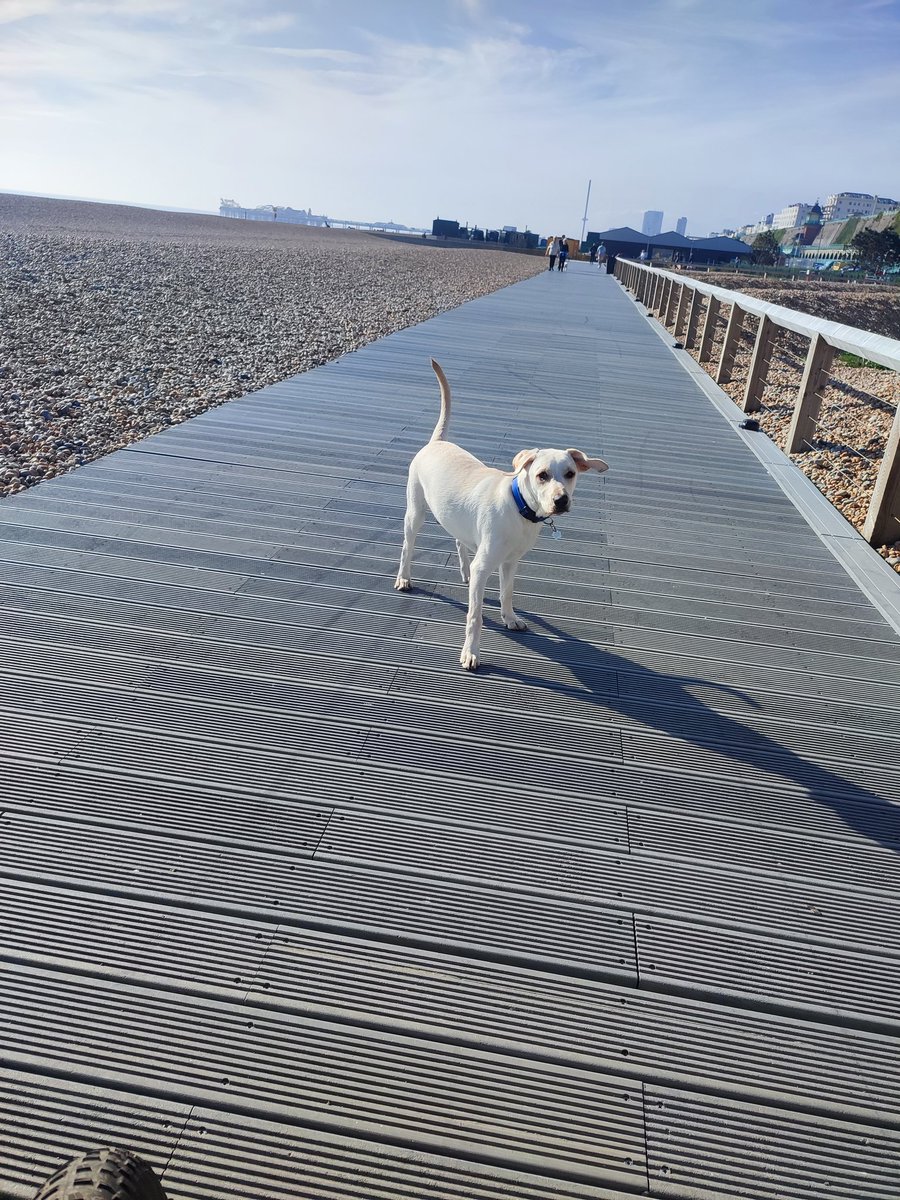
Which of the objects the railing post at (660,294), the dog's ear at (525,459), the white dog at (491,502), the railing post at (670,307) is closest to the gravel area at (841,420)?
the railing post at (670,307)

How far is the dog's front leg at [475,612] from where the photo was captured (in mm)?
3234

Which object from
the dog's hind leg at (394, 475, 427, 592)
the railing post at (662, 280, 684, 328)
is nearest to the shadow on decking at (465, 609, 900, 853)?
the dog's hind leg at (394, 475, 427, 592)

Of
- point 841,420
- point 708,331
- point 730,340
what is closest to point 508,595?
point 730,340

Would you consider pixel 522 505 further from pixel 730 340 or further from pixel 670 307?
pixel 670 307

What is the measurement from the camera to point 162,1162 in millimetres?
1460

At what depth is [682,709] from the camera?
10.1 ft

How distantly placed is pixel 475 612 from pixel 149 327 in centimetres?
1193

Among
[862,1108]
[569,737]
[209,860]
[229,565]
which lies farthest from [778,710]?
[229,565]

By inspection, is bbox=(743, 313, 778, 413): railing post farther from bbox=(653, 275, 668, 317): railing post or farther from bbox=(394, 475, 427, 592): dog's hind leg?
bbox=(653, 275, 668, 317): railing post

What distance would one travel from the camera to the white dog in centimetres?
314

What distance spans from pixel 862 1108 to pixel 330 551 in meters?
3.15

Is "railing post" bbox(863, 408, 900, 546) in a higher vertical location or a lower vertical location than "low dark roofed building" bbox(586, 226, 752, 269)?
lower

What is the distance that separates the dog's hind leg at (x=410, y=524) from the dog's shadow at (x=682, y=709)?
1.53 feet

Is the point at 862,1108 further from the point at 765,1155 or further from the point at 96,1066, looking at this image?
the point at 96,1066
